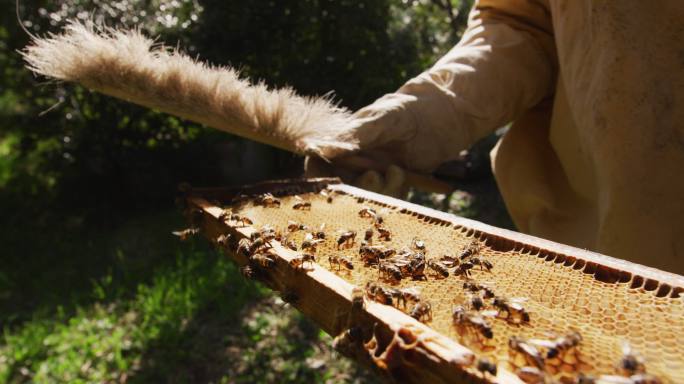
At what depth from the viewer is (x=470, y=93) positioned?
2.12 meters

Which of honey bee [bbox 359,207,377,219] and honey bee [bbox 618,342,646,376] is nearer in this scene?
honey bee [bbox 618,342,646,376]

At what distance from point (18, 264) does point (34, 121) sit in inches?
85.9

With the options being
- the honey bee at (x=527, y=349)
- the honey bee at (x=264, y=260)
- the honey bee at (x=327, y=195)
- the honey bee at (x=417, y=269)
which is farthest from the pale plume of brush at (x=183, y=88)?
the honey bee at (x=527, y=349)

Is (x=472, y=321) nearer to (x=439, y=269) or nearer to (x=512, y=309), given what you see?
(x=512, y=309)

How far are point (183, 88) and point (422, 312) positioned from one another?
4.76ft

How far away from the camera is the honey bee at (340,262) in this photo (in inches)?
45.9

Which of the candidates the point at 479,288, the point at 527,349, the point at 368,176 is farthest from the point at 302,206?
the point at 527,349

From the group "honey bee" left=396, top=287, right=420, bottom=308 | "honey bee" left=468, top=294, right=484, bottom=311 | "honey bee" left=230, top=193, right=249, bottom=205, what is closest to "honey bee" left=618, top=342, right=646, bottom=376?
"honey bee" left=468, top=294, right=484, bottom=311

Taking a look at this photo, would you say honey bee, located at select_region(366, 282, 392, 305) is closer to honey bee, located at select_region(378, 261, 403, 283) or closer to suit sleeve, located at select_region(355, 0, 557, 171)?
honey bee, located at select_region(378, 261, 403, 283)

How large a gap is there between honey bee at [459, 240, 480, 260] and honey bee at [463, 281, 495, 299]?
15cm

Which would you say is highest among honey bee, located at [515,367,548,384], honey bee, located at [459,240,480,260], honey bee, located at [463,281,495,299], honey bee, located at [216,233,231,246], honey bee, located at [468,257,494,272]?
honey bee, located at [459,240,480,260]

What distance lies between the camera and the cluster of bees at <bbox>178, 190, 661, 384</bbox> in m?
0.67

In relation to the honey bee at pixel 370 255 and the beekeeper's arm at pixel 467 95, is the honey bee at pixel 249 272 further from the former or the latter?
the beekeeper's arm at pixel 467 95

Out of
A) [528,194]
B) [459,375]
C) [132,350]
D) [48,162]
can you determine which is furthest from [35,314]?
[459,375]
